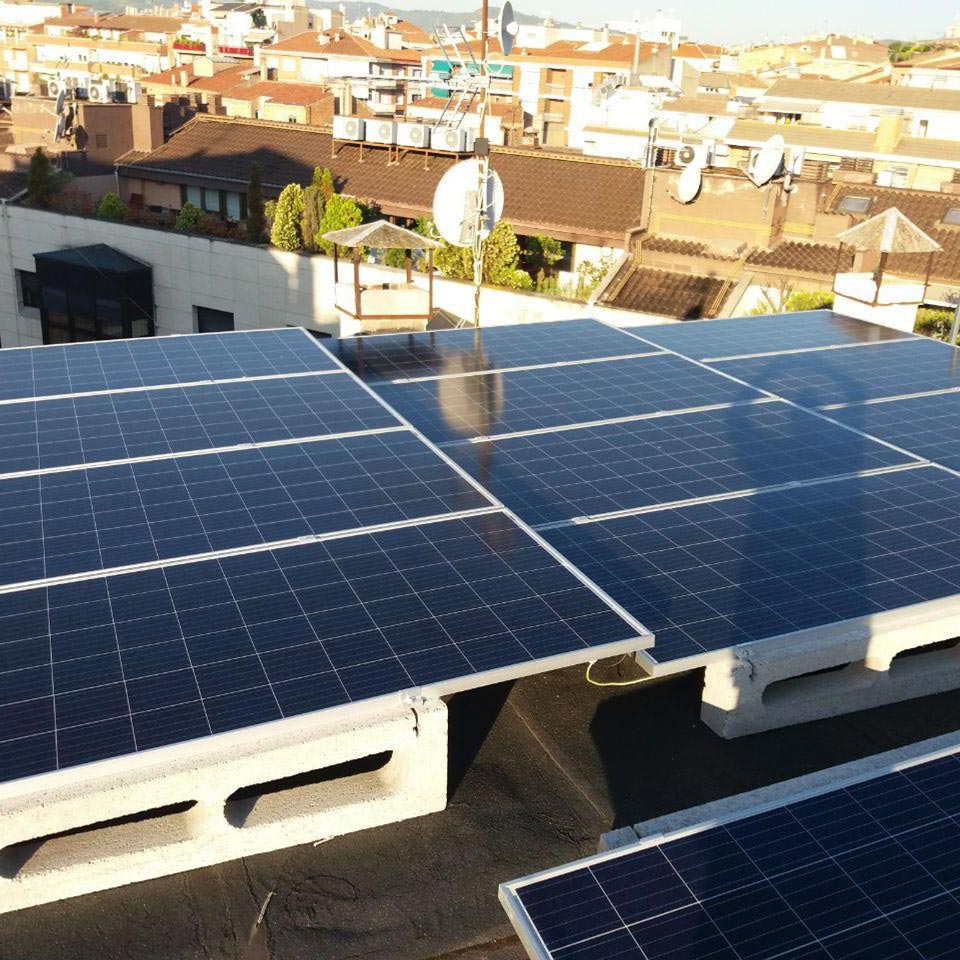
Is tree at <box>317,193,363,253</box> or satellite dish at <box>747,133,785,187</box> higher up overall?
satellite dish at <box>747,133,785,187</box>

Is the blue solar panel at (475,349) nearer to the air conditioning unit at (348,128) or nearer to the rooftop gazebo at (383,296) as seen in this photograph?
the rooftop gazebo at (383,296)

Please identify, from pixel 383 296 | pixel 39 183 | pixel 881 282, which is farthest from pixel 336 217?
pixel 881 282

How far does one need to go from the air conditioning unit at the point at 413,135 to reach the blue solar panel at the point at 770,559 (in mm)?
40804

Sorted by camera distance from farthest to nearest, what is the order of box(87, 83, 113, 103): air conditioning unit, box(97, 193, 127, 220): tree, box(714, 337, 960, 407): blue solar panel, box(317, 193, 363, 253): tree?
box(87, 83, 113, 103): air conditioning unit < box(97, 193, 127, 220): tree < box(317, 193, 363, 253): tree < box(714, 337, 960, 407): blue solar panel

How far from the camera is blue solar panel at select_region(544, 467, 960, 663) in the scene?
12086 mm

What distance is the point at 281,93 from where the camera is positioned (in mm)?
97562

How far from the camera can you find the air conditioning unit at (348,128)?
5375 cm

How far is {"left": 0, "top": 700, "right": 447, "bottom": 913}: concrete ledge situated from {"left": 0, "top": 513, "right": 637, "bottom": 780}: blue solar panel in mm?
405

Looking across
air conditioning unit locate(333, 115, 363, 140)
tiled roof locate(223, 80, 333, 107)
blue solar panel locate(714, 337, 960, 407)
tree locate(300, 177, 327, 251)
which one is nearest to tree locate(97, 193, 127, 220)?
tree locate(300, 177, 327, 251)

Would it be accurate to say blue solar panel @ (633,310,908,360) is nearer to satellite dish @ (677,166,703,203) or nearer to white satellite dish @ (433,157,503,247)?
white satellite dish @ (433,157,503,247)

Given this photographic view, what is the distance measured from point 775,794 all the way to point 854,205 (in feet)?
137

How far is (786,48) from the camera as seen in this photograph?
588 feet

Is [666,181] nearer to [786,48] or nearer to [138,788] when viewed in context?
[138,788]

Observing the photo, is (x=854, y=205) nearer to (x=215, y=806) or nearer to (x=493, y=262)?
(x=493, y=262)
